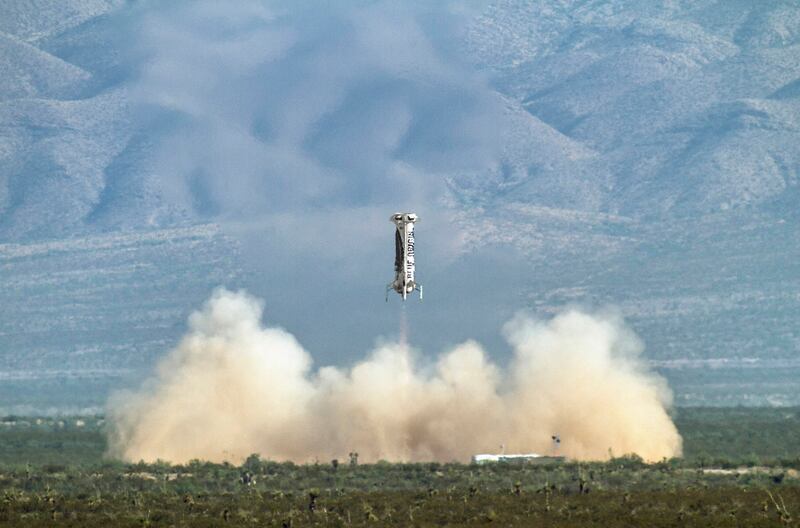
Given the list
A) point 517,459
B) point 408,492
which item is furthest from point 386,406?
point 408,492

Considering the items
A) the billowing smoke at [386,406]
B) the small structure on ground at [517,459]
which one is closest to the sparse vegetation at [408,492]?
the small structure on ground at [517,459]

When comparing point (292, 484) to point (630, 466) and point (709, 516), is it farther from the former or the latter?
point (709, 516)

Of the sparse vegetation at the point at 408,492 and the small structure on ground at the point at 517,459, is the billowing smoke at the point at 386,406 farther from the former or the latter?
the sparse vegetation at the point at 408,492

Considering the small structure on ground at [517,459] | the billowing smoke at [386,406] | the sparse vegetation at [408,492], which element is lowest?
the sparse vegetation at [408,492]

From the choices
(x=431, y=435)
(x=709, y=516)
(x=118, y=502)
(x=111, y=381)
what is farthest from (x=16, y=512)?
(x=111, y=381)

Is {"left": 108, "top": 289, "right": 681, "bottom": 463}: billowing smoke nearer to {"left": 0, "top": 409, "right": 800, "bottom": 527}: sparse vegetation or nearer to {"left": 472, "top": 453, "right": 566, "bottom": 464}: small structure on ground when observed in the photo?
{"left": 472, "top": 453, "right": 566, "bottom": 464}: small structure on ground
